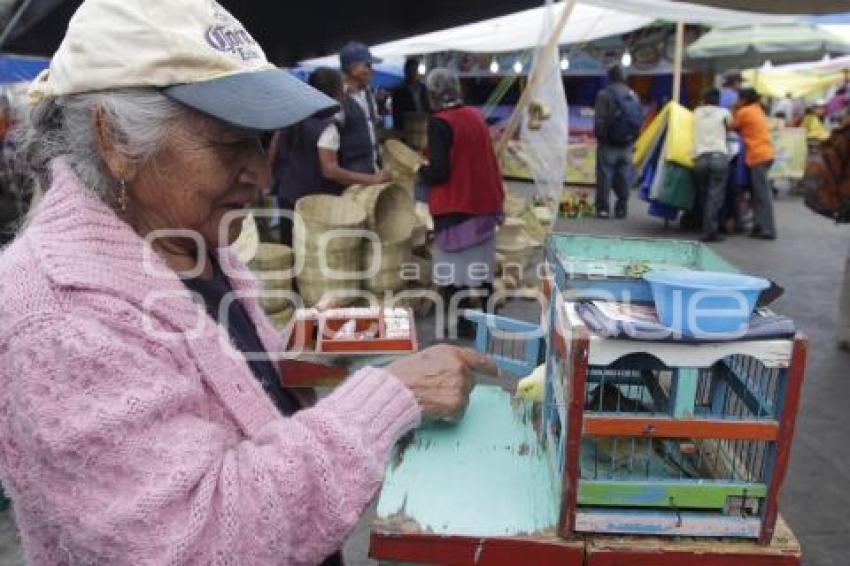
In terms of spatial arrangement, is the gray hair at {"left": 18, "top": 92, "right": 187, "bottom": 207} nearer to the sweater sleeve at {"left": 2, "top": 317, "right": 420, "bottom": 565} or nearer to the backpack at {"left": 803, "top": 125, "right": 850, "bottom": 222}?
the sweater sleeve at {"left": 2, "top": 317, "right": 420, "bottom": 565}

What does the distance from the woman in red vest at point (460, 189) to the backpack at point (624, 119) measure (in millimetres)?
4763

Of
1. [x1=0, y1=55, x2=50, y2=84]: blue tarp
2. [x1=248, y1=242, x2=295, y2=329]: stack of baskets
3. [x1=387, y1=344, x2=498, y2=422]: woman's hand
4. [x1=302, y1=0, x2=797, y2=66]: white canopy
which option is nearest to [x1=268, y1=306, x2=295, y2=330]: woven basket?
[x1=248, y1=242, x2=295, y2=329]: stack of baskets

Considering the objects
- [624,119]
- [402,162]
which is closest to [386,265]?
[402,162]

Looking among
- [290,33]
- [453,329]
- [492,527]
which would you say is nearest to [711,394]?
[492,527]

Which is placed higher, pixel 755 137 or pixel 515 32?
pixel 515 32

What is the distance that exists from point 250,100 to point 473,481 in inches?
27.4

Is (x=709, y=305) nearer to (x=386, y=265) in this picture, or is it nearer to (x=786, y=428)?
(x=786, y=428)

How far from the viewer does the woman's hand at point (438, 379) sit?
3.51ft

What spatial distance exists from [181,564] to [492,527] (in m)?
0.48

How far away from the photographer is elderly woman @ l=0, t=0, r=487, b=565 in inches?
29.9

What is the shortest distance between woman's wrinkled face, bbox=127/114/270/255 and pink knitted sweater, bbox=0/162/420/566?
0.21 feet

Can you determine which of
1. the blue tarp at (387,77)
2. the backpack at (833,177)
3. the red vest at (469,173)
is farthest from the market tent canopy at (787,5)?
the blue tarp at (387,77)

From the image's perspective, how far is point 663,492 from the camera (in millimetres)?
1074

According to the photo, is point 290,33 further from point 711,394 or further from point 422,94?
point 711,394
